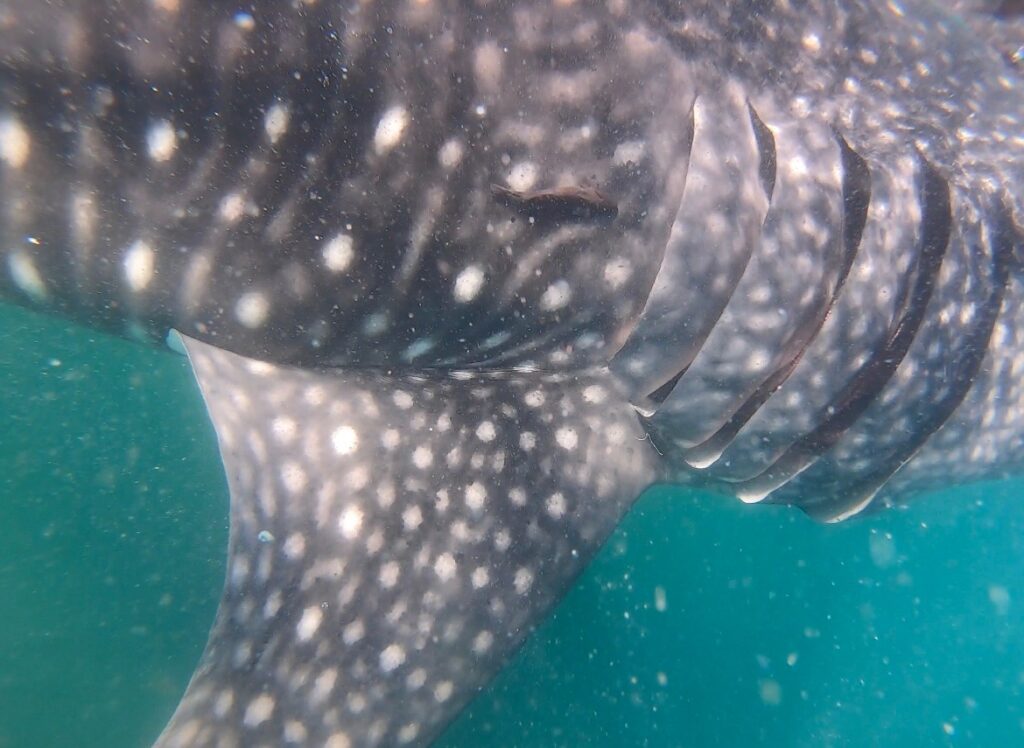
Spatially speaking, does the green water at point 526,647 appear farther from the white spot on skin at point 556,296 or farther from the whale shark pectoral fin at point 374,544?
the white spot on skin at point 556,296

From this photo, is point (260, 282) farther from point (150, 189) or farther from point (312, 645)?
point (312, 645)

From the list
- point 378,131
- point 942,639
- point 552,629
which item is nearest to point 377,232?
point 378,131

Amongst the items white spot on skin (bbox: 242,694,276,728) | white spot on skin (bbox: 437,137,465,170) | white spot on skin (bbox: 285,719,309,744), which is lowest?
white spot on skin (bbox: 285,719,309,744)

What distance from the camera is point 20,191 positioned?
208 centimetres

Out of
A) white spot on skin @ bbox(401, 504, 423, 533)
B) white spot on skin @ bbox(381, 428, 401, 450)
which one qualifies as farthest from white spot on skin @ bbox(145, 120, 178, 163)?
white spot on skin @ bbox(401, 504, 423, 533)

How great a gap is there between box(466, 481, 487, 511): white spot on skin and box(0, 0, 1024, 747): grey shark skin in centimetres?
1

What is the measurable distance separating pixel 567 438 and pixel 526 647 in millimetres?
4593

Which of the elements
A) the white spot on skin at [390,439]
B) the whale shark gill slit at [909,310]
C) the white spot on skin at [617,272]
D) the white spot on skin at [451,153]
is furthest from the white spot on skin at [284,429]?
the whale shark gill slit at [909,310]

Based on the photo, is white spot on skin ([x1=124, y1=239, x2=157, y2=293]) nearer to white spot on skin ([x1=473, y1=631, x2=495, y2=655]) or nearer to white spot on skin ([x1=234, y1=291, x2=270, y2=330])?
white spot on skin ([x1=234, y1=291, x2=270, y2=330])

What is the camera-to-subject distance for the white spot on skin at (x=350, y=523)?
2.53 m

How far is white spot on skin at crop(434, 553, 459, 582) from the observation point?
8.50 feet

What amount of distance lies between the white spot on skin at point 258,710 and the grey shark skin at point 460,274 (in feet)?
0.04

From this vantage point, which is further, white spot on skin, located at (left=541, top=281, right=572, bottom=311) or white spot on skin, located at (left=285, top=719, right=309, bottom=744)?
white spot on skin, located at (left=541, top=281, right=572, bottom=311)

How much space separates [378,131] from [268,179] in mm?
389
